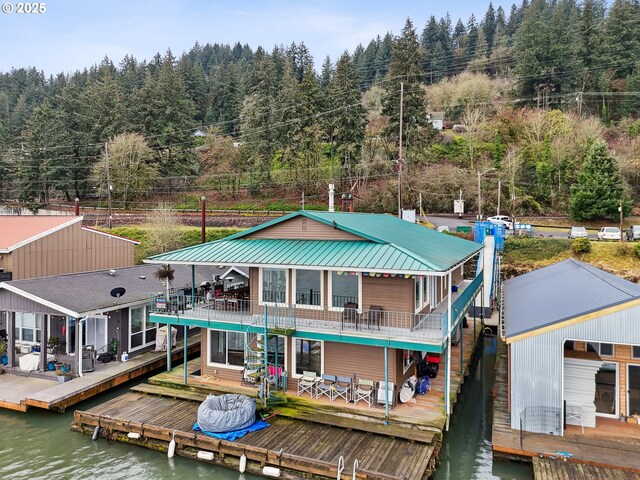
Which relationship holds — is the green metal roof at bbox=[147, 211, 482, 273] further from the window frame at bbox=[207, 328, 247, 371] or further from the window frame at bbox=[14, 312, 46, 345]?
the window frame at bbox=[14, 312, 46, 345]

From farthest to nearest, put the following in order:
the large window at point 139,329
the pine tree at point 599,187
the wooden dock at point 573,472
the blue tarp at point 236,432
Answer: the pine tree at point 599,187
the large window at point 139,329
the blue tarp at point 236,432
the wooden dock at point 573,472

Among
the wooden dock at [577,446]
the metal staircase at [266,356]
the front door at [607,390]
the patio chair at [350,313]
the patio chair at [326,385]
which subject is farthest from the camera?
the patio chair at [350,313]

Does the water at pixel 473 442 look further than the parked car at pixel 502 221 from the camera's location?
No

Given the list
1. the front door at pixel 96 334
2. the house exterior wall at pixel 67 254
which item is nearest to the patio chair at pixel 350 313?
the front door at pixel 96 334

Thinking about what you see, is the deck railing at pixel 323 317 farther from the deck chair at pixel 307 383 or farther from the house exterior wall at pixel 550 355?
the house exterior wall at pixel 550 355

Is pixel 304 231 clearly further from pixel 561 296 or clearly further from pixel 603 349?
pixel 603 349

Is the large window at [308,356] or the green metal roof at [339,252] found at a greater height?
the green metal roof at [339,252]

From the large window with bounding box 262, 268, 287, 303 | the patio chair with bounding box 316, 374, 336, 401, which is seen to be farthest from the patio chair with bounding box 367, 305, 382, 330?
the large window with bounding box 262, 268, 287, 303
